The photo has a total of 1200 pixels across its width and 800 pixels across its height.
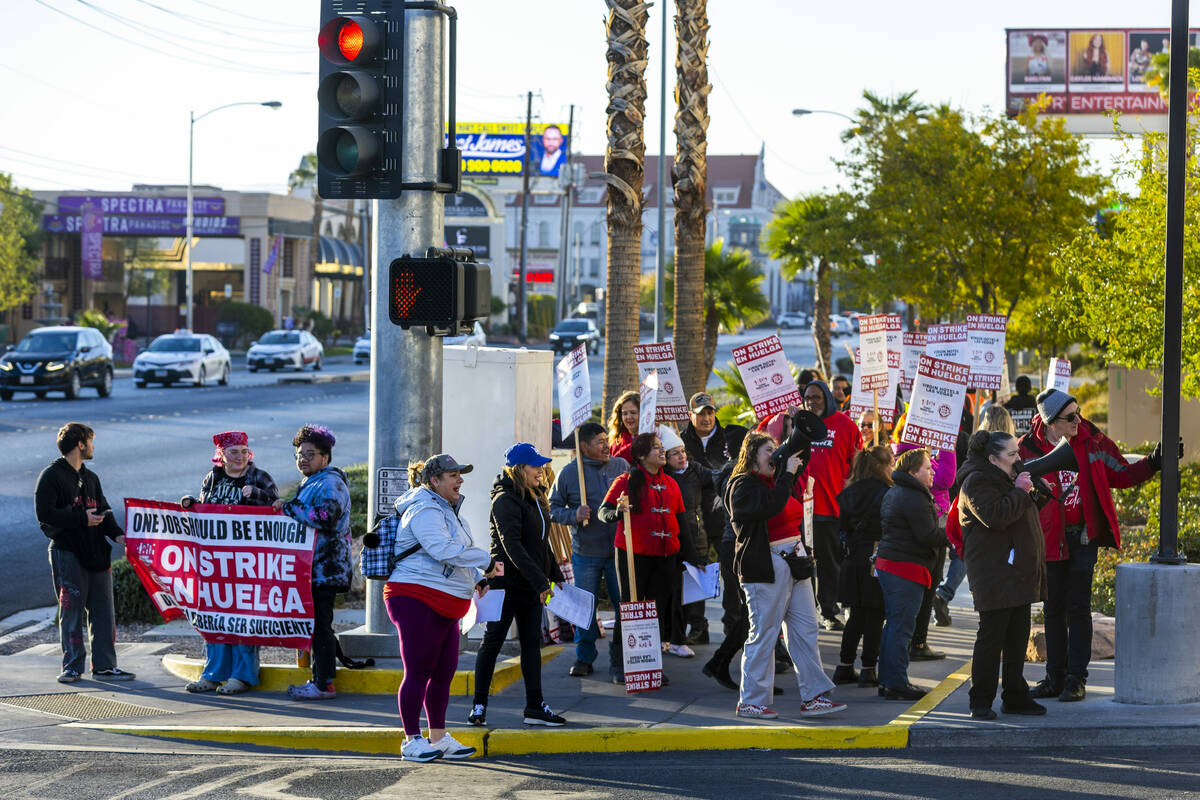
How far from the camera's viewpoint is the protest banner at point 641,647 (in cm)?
969

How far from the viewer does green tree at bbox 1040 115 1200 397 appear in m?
17.6

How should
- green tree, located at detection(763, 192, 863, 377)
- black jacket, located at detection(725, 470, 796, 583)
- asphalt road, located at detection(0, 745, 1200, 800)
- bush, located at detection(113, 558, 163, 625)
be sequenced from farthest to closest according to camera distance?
green tree, located at detection(763, 192, 863, 377) < bush, located at detection(113, 558, 163, 625) < black jacket, located at detection(725, 470, 796, 583) < asphalt road, located at detection(0, 745, 1200, 800)

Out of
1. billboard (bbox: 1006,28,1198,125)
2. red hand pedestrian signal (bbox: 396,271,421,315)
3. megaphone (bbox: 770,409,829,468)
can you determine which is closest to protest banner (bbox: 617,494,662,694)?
megaphone (bbox: 770,409,829,468)

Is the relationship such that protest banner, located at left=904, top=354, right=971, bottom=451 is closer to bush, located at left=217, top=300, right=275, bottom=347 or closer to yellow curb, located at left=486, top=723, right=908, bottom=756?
yellow curb, located at left=486, top=723, right=908, bottom=756

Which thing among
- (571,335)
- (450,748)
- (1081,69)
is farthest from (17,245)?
(450,748)

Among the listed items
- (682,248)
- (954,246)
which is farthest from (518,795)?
(954,246)

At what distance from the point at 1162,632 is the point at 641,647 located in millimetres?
3205

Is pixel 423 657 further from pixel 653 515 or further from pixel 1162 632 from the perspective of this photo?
pixel 1162 632

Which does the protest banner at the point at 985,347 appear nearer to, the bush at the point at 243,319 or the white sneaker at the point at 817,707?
the white sneaker at the point at 817,707

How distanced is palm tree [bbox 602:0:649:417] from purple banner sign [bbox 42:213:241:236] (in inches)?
2179

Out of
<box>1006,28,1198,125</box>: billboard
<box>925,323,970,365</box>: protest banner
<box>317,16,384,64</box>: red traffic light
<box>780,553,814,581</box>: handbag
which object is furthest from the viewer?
<box>1006,28,1198,125</box>: billboard

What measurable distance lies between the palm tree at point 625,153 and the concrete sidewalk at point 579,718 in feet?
24.3

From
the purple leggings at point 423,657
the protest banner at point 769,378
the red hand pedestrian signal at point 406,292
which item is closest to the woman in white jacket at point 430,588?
the purple leggings at point 423,657

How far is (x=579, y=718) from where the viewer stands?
909 centimetres
